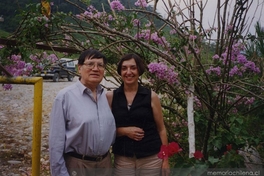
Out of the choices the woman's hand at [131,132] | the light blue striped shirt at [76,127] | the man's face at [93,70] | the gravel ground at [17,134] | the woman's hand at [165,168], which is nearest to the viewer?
the light blue striped shirt at [76,127]

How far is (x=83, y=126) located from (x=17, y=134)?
4.19 metres

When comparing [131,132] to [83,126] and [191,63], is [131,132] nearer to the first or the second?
[83,126]

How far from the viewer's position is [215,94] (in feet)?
10.3

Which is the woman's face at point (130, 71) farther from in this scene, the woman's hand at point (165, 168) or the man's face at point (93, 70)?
the woman's hand at point (165, 168)

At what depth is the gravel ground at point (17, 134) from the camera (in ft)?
15.2

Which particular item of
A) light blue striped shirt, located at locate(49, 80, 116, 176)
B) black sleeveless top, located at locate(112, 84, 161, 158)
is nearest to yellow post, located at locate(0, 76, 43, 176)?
light blue striped shirt, located at locate(49, 80, 116, 176)

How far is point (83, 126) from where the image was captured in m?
2.03

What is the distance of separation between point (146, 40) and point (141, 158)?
4.88 ft

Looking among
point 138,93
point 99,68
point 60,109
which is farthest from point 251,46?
point 60,109

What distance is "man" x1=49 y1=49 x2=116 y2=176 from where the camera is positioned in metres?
2.03

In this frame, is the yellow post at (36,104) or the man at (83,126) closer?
the man at (83,126)

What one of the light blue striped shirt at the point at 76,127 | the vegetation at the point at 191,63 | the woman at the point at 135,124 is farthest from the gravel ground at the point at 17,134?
the light blue striped shirt at the point at 76,127

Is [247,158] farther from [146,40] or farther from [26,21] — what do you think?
[26,21]

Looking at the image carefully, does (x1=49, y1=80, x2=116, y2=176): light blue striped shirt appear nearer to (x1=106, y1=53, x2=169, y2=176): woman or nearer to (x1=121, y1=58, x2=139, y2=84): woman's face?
(x1=106, y1=53, x2=169, y2=176): woman
